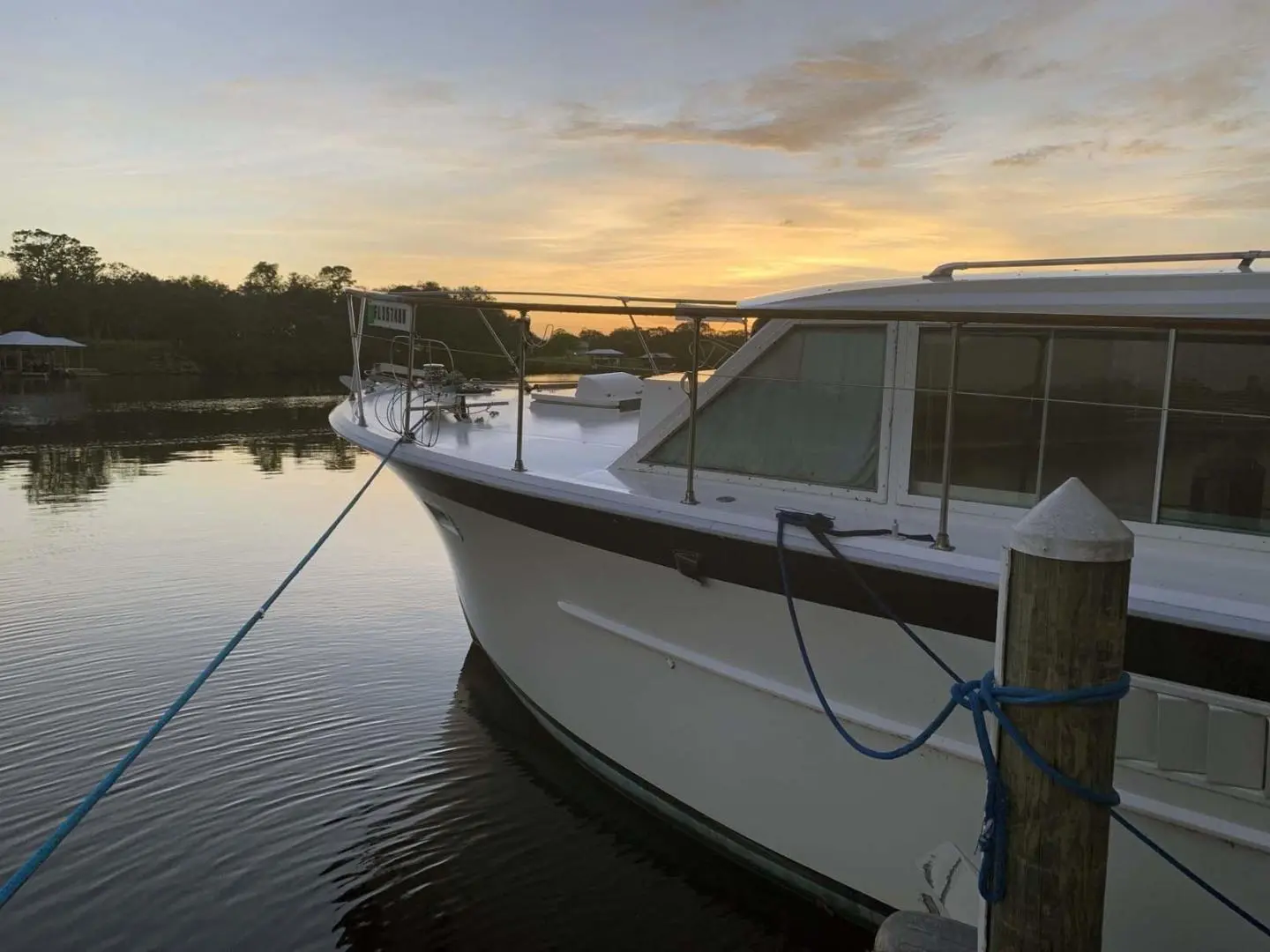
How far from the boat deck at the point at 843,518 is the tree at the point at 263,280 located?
94.2 meters

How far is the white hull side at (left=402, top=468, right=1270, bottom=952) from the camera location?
10.4 ft

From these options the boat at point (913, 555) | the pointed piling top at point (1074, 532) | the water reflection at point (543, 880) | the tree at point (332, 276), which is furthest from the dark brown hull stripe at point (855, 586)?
the tree at point (332, 276)

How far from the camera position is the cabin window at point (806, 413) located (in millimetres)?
4035

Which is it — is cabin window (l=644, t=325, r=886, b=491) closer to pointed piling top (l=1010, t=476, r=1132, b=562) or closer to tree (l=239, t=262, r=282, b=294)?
pointed piling top (l=1010, t=476, r=1132, b=562)

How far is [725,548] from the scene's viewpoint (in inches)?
151

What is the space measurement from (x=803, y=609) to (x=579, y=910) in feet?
6.86

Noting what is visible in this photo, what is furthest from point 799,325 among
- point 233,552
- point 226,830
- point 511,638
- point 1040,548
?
point 233,552

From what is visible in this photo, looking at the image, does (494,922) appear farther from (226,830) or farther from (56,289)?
(56,289)

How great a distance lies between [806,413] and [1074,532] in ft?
6.78

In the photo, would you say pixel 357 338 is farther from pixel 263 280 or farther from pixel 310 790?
pixel 263 280

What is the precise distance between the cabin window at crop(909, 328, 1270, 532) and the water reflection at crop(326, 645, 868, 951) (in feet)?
7.17

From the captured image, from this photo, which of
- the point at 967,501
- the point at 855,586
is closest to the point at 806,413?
the point at 967,501

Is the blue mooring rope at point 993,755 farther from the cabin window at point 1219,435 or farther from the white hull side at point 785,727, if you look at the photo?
the cabin window at point 1219,435

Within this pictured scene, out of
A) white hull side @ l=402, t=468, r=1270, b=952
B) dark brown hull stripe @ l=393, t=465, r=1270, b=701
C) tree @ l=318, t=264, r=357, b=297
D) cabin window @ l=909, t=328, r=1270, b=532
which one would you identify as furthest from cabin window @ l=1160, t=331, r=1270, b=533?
tree @ l=318, t=264, r=357, b=297
